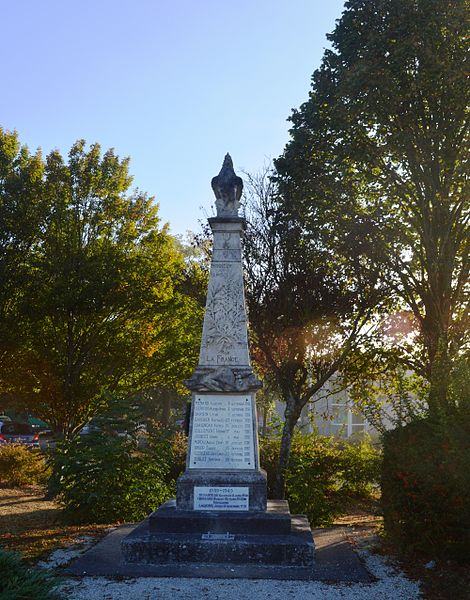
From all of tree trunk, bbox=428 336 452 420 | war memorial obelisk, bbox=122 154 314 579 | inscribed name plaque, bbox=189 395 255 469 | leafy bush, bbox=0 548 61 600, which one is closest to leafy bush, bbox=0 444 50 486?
war memorial obelisk, bbox=122 154 314 579

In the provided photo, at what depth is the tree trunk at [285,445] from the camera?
522 inches

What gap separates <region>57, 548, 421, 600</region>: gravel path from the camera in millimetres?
6062

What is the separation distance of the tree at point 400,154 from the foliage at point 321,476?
10.8 feet

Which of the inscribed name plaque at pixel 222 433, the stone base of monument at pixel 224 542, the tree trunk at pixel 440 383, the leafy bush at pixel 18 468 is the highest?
the tree trunk at pixel 440 383

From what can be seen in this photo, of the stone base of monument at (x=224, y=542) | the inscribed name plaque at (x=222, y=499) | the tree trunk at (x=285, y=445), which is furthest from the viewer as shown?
the tree trunk at (x=285, y=445)

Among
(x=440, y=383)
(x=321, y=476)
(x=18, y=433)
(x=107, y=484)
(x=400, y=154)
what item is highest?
(x=400, y=154)

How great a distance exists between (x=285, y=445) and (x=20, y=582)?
10406mm

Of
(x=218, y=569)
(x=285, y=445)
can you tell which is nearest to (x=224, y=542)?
(x=218, y=569)

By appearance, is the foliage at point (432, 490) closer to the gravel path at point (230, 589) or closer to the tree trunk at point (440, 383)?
the tree trunk at point (440, 383)

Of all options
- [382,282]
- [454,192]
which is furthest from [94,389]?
[454,192]

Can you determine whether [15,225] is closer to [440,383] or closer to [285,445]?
[285,445]

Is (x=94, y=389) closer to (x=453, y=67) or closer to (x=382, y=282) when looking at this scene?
(x=382, y=282)

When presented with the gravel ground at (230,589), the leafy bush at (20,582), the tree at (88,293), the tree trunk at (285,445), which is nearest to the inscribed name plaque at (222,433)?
the gravel ground at (230,589)

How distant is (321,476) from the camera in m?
14.1
